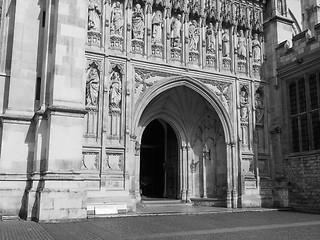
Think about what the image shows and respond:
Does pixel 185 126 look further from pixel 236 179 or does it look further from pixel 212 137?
→ pixel 236 179

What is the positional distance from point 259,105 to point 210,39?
4.03m

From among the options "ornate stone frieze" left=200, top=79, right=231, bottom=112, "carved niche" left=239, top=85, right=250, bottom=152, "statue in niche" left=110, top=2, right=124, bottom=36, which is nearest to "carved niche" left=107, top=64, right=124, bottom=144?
"statue in niche" left=110, top=2, right=124, bottom=36

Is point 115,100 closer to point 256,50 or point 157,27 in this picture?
point 157,27

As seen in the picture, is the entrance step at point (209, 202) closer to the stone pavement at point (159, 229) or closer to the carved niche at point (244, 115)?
the carved niche at point (244, 115)

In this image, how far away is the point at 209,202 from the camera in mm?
17000

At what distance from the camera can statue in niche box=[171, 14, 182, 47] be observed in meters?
16.1

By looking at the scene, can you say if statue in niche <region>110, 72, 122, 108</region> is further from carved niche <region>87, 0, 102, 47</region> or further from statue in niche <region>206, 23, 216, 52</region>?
statue in niche <region>206, 23, 216, 52</region>

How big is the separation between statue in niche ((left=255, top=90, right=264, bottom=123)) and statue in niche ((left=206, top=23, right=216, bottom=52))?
126 inches

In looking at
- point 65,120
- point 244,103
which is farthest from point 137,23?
point 244,103

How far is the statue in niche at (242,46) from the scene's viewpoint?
1778 cm

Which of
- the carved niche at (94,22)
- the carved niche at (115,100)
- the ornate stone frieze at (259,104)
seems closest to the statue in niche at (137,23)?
the carved niche at (94,22)

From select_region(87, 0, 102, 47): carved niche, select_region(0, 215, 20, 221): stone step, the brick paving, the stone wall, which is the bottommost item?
the brick paving

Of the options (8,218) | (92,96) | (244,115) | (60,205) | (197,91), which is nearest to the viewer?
(60,205)

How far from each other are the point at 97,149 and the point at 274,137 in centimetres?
880
